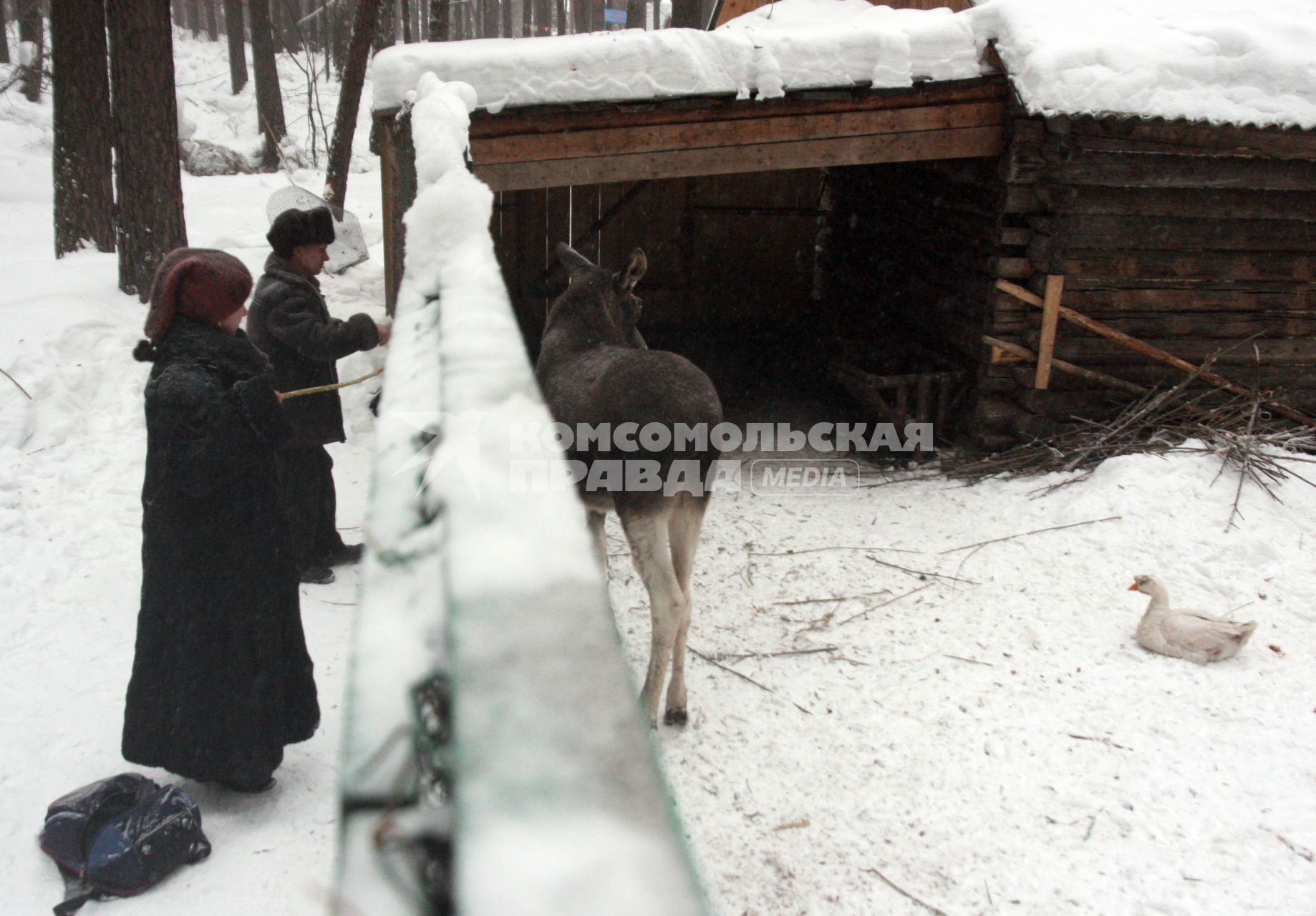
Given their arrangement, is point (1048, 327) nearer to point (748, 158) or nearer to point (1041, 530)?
point (1041, 530)

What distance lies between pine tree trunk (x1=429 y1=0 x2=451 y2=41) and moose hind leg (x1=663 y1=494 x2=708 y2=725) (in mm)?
9239

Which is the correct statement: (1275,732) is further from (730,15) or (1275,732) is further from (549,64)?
(730,15)

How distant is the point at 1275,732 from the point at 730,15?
951cm

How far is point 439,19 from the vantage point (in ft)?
37.9

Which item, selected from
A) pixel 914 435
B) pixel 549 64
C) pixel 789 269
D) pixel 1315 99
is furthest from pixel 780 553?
pixel 789 269

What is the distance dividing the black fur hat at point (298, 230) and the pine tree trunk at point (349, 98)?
6.81 metres

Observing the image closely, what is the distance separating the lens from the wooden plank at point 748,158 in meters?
6.07

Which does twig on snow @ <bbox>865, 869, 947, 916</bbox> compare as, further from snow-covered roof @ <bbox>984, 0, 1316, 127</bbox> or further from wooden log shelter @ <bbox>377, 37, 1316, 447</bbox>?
snow-covered roof @ <bbox>984, 0, 1316, 127</bbox>

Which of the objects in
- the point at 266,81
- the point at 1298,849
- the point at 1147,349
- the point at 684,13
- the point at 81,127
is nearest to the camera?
the point at 1298,849

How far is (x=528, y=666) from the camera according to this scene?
2.06 feet

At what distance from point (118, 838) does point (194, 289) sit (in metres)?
1.86

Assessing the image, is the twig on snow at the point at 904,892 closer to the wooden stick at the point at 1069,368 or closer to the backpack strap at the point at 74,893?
the backpack strap at the point at 74,893

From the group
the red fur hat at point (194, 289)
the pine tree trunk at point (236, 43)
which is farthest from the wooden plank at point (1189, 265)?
the pine tree trunk at point (236, 43)

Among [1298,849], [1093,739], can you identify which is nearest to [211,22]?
[1093,739]
